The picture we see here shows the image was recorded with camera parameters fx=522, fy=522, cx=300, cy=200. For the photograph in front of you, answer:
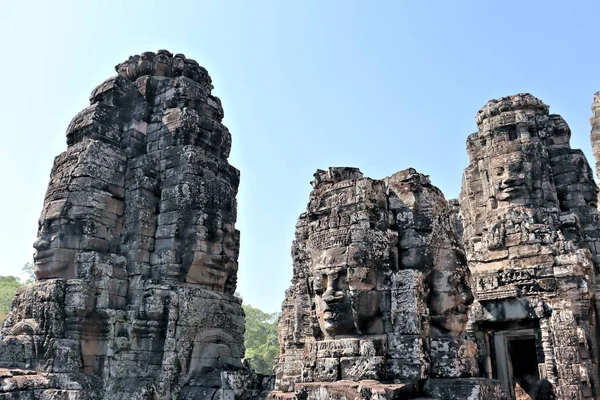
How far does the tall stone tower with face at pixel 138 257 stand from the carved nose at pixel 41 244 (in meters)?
0.02

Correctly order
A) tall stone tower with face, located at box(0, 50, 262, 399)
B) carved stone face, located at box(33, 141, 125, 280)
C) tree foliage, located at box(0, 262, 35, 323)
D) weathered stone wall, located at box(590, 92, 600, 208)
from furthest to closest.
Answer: tree foliage, located at box(0, 262, 35, 323), weathered stone wall, located at box(590, 92, 600, 208), carved stone face, located at box(33, 141, 125, 280), tall stone tower with face, located at box(0, 50, 262, 399)

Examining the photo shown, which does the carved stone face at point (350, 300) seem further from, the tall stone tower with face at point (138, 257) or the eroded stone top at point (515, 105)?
the eroded stone top at point (515, 105)

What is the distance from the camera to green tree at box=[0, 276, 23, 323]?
1676 inches

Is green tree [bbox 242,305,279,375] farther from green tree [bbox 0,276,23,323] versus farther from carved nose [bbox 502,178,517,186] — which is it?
carved nose [bbox 502,178,517,186]

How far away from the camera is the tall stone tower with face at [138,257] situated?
25.7ft

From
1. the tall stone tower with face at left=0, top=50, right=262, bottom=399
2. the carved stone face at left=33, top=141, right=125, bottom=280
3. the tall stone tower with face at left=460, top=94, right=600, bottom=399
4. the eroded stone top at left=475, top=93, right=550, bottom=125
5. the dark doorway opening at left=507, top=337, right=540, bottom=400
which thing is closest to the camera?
the tall stone tower with face at left=0, top=50, right=262, bottom=399

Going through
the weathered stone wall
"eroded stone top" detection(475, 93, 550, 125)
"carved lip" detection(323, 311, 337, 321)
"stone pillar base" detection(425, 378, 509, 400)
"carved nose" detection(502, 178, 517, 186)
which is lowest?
"stone pillar base" detection(425, 378, 509, 400)

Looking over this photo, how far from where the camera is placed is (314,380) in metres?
5.66

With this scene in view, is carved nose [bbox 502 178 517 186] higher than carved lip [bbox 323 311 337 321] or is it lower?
higher

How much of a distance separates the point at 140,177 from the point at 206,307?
2568mm

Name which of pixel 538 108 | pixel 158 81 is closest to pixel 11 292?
pixel 158 81

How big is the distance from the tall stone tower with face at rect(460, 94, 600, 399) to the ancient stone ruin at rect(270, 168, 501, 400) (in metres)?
6.37

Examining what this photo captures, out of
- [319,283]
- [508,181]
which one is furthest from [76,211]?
[508,181]

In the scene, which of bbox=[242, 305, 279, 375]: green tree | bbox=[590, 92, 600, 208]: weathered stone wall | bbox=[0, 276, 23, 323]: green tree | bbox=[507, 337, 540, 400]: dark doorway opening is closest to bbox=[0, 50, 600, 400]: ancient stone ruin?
bbox=[507, 337, 540, 400]: dark doorway opening
